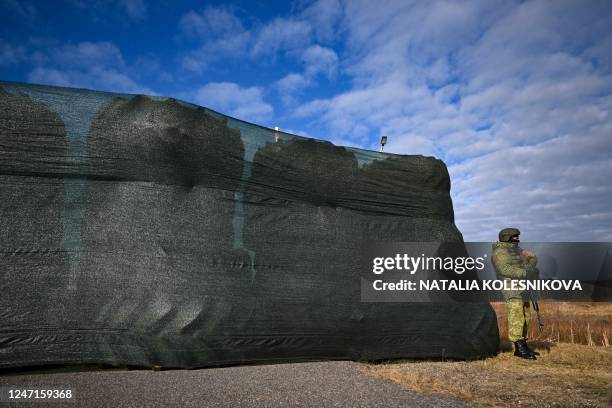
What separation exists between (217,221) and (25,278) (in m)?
1.66

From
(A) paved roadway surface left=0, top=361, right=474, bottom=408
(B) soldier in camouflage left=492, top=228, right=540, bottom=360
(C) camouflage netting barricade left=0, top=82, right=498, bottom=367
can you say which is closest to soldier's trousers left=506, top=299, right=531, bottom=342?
(B) soldier in camouflage left=492, top=228, right=540, bottom=360

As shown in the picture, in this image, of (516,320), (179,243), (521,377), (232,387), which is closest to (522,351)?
(516,320)

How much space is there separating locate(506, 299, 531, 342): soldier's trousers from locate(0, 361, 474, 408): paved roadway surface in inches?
88.0

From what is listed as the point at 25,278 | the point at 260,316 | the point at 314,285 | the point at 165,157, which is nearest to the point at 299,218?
the point at 314,285

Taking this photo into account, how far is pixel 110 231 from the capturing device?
3760 millimetres

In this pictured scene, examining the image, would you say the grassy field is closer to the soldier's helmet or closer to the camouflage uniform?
the camouflage uniform

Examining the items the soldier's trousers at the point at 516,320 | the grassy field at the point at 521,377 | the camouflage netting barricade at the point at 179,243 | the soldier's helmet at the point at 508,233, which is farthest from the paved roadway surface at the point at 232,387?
the soldier's helmet at the point at 508,233

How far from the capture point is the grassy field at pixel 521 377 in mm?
2955

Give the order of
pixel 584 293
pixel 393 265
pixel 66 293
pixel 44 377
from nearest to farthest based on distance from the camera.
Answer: pixel 44 377, pixel 66 293, pixel 393 265, pixel 584 293

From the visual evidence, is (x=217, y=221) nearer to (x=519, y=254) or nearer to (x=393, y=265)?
(x=393, y=265)

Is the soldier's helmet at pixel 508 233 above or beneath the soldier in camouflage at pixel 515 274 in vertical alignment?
above

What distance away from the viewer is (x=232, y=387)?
3.10 metres

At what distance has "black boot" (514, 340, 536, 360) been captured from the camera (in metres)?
4.77

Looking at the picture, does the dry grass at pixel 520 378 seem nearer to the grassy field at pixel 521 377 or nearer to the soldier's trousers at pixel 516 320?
the grassy field at pixel 521 377
